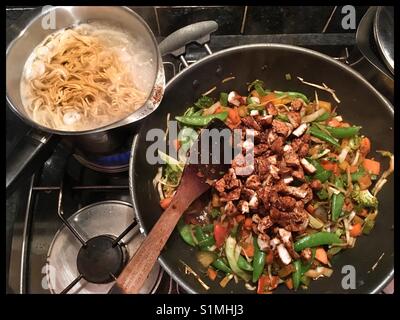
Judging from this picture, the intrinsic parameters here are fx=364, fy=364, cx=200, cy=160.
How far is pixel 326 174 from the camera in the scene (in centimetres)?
142

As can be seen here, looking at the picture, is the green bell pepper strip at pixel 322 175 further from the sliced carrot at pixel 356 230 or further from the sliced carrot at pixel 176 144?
the sliced carrot at pixel 176 144

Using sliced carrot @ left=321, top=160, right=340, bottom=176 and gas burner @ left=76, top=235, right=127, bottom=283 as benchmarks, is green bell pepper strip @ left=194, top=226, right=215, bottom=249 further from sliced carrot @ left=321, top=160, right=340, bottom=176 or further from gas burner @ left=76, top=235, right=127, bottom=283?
sliced carrot @ left=321, top=160, right=340, bottom=176

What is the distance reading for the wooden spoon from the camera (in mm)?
1141

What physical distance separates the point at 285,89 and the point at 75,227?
1066 mm

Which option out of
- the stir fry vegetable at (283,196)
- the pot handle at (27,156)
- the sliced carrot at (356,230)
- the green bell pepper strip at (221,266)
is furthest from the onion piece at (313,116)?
the pot handle at (27,156)

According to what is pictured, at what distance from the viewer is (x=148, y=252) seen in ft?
3.87

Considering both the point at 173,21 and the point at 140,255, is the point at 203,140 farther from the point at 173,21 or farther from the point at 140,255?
the point at 173,21

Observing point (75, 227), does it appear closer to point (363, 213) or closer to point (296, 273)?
point (296, 273)

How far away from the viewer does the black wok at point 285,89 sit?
129 cm

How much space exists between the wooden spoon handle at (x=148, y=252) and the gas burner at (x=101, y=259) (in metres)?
0.20

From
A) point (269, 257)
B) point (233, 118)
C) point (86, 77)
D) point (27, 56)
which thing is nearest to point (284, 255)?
point (269, 257)

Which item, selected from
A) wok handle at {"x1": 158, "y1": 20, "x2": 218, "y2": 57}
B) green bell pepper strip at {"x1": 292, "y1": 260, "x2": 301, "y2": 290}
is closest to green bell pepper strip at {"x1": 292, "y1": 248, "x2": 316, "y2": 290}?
green bell pepper strip at {"x1": 292, "y1": 260, "x2": 301, "y2": 290}

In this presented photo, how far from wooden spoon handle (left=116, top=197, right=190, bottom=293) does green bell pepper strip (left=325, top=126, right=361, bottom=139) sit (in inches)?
27.2

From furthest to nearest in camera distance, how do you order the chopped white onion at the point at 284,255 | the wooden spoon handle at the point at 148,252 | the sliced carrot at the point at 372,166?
the sliced carrot at the point at 372,166
the chopped white onion at the point at 284,255
the wooden spoon handle at the point at 148,252
